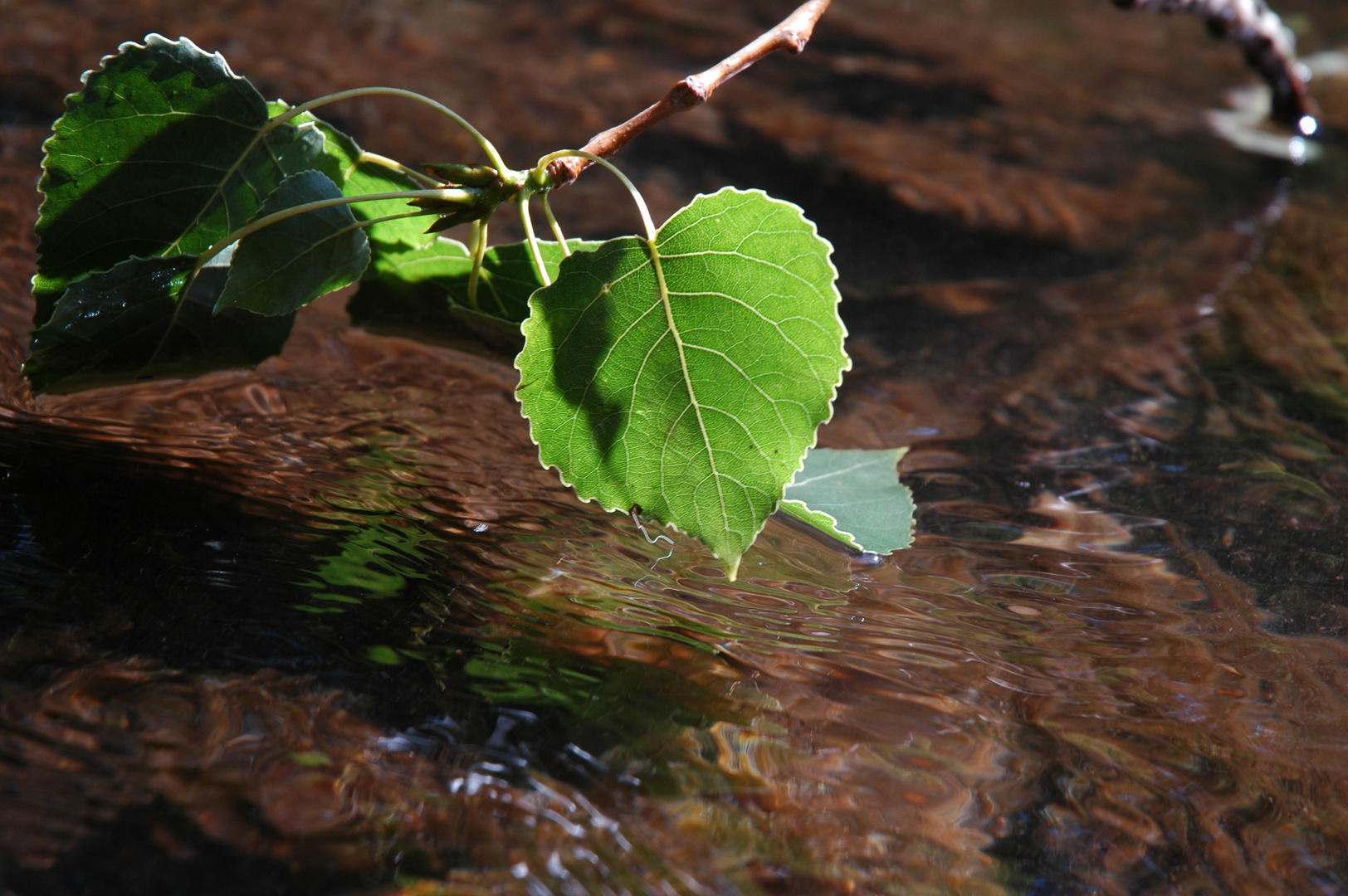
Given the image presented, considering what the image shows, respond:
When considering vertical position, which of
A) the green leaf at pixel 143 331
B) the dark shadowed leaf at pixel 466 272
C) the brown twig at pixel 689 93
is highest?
the brown twig at pixel 689 93

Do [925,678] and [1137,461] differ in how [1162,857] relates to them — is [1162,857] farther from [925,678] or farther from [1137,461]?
[1137,461]

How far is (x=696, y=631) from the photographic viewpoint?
0.52m

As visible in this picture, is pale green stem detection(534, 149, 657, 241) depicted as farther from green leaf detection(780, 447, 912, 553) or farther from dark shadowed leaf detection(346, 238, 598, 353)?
green leaf detection(780, 447, 912, 553)

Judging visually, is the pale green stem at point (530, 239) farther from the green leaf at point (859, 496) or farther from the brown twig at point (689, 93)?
the green leaf at point (859, 496)

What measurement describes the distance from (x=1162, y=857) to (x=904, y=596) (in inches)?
7.6

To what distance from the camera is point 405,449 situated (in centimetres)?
66

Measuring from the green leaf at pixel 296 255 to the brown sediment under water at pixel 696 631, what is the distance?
0.11 metres

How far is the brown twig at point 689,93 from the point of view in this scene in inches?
22.6

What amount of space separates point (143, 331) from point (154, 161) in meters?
0.10

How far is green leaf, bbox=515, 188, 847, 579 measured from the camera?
53 cm

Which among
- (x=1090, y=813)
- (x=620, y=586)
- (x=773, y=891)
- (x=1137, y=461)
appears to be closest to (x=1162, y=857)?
(x=1090, y=813)

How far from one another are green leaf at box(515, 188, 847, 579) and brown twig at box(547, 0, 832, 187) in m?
0.08

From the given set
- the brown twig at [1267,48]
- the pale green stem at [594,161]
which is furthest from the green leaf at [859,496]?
the brown twig at [1267,48]

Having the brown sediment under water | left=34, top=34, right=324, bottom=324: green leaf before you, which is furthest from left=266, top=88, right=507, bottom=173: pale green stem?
the brown sediment under water
